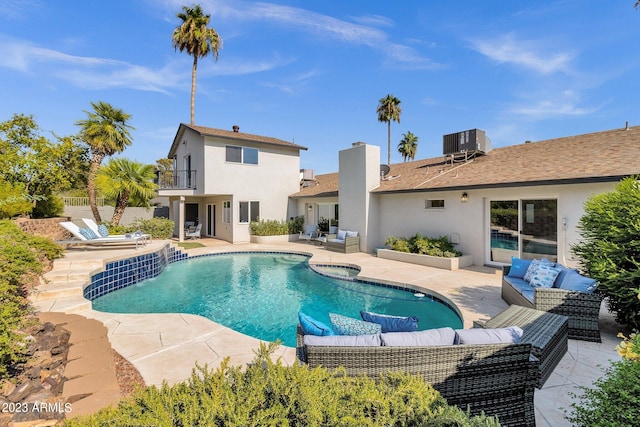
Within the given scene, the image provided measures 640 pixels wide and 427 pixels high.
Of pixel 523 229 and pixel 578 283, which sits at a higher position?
pixel 523 229

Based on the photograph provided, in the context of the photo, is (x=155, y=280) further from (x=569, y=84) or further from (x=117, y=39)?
(x=569, y=84)

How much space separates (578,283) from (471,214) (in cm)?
649

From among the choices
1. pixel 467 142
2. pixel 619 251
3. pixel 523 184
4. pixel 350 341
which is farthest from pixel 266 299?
pixel 467 142

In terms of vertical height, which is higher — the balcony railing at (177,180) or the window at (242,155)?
the window at (242,155)

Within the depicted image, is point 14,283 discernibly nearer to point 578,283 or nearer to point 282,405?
point 282,405

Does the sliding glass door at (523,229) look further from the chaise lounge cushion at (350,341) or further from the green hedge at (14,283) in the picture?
the green hedge at (14,283)

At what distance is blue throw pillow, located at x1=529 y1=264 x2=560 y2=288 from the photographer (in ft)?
21.0

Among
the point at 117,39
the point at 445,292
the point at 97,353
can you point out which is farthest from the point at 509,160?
the point at 117,39

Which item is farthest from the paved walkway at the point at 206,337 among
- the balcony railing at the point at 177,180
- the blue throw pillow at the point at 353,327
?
the balcony railing at the point at 177,180

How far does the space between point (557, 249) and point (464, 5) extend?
9759 millimetres

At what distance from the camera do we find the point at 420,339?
126 inches

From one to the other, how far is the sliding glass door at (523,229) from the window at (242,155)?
48.9 ft

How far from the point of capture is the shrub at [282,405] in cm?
202

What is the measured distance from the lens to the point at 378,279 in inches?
388
